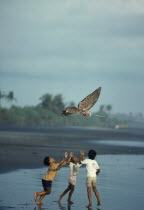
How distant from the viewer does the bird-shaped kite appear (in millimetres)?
12659

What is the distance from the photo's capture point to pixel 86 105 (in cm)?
1330

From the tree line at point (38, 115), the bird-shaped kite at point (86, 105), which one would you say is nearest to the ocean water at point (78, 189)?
the bird-shaped kite at point (86, 105)

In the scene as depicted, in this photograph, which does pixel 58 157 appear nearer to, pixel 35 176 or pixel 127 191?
pixel 35 176

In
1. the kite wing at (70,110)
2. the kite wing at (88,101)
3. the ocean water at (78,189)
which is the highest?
the kite wing at (88,101)

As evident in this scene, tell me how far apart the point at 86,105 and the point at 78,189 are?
3746mm

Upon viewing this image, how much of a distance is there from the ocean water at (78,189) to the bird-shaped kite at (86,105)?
2360mm

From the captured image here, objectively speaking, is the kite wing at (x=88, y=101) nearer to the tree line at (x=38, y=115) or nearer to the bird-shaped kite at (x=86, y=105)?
the bird-shaped kite at (x=86, y=105)

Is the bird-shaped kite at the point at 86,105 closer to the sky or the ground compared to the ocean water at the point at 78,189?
closer to the sky

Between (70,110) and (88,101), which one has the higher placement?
(88,101)

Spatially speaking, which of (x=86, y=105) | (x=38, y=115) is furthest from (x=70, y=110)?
(x=38, y=115)

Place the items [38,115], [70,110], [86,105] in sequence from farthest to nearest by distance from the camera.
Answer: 1. [38,115]
2. [86,105]
3. [70,110]

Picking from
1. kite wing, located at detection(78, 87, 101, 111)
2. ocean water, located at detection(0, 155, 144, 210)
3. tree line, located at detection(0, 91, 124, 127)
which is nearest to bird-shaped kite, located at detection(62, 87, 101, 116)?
kite wing, located at detection(78, 87, 101, 111)

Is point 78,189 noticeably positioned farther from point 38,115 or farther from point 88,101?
Result: point 38,115

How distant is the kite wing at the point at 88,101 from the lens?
520 inches
